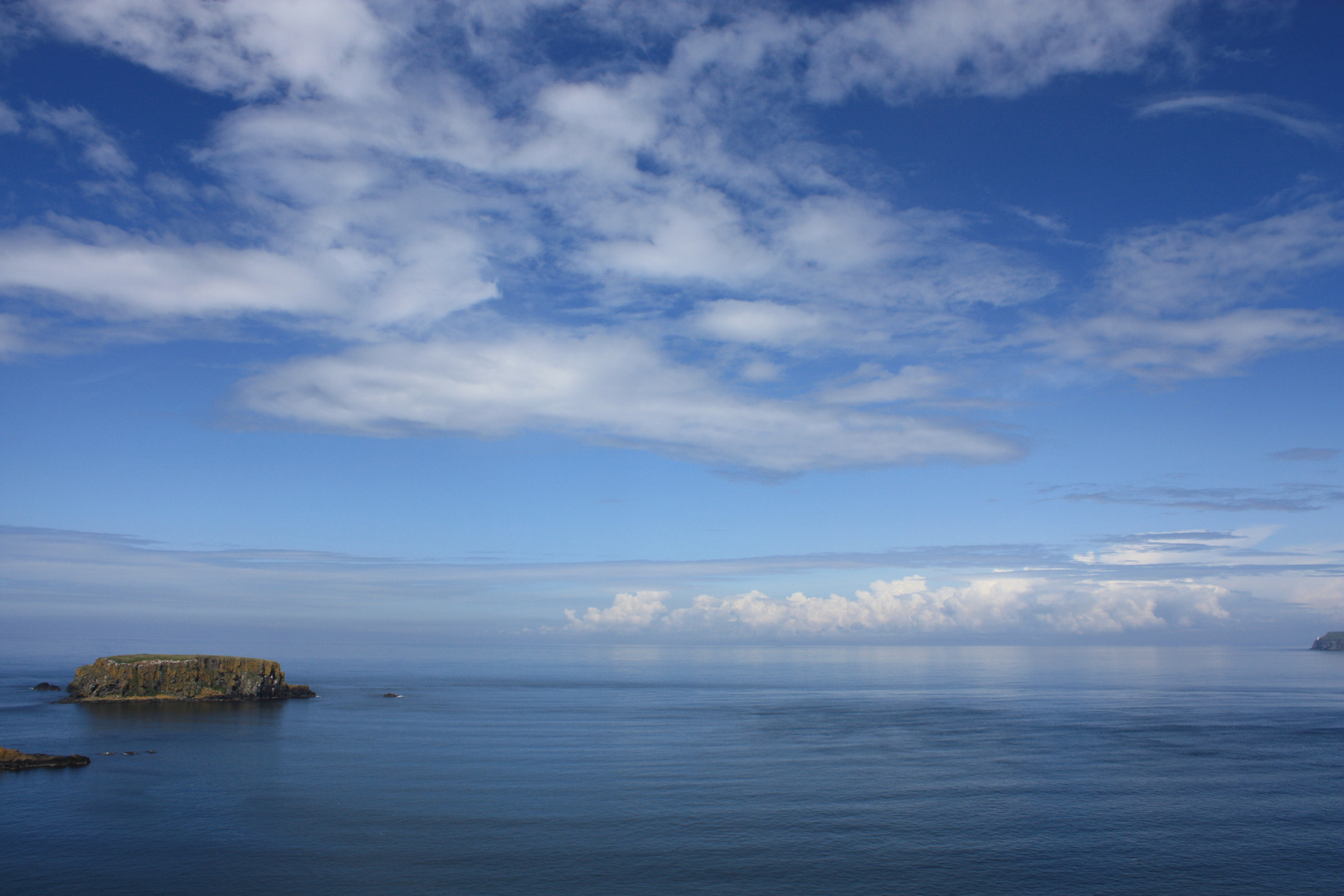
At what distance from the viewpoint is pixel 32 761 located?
85875mm

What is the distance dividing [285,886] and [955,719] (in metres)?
113

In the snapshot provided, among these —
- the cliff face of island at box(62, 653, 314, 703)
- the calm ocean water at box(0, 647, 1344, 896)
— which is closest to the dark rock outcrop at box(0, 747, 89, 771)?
the calm ocean water at box(0, 647, 1344, 896)

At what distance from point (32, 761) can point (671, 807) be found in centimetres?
7228

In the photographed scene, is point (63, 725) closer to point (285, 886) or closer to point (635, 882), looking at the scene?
point (285, 886)

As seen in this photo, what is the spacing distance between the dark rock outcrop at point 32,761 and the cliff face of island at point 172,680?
7281 cm

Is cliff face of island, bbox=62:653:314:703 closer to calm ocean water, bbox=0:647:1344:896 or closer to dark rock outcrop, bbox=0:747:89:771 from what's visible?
calm ocean water, bbox=0:647:1344:896

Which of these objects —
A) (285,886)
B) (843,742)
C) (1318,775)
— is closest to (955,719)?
(843,742)

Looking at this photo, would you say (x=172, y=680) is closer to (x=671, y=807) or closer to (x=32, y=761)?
(x=32, y=761)

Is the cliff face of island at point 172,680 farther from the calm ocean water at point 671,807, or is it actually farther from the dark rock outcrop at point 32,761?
the dark rock outcrop at point 32,761

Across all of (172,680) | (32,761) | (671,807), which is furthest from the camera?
(172,680)

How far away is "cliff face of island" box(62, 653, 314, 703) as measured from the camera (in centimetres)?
15225

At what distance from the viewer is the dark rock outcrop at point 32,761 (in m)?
84.4

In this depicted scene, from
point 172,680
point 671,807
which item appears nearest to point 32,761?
point 671,807

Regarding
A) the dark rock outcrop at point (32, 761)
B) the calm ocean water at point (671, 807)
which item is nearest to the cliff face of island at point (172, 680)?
the calm ocean water at point (671, 807)
